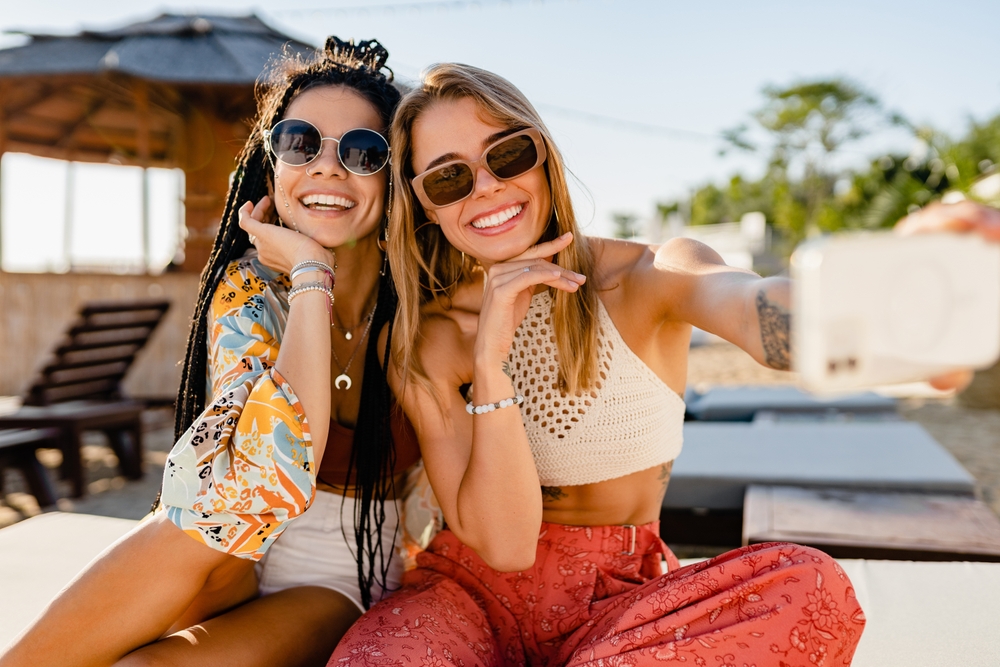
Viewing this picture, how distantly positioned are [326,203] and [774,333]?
57.3 inches

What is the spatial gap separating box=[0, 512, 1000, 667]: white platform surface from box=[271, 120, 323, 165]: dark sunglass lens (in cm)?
161

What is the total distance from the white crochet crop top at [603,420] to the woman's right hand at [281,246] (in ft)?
2.45

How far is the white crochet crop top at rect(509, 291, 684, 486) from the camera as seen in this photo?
6.55ft

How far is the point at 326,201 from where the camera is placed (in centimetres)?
224

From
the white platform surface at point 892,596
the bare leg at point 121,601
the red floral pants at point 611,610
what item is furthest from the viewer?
the white platform surface at point 892,596

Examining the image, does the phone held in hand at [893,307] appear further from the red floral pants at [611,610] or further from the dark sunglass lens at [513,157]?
→ the dark sunglass lens at [513,157]

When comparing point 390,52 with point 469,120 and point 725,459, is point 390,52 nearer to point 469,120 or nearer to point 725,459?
point 469,120

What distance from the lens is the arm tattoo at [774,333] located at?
1.31 m

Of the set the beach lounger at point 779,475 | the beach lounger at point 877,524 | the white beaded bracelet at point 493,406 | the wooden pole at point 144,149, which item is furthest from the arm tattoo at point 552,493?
the wooden pole at point 144,149

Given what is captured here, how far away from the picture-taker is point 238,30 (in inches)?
374

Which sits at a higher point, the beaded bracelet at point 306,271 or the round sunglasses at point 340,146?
the round sunglasses at point 340,146

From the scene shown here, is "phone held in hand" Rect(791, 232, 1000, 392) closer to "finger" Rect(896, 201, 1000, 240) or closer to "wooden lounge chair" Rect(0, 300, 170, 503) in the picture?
"finger" Rect(896, 201, 1000, 240)

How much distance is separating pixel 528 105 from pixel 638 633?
1.42 metres

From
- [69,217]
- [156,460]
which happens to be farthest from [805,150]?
[156,460]
